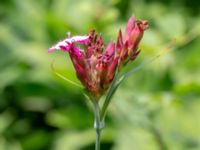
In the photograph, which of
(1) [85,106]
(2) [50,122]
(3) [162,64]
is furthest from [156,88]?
(2) [50,122]

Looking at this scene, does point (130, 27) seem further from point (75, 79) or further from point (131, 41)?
point (75, 79)

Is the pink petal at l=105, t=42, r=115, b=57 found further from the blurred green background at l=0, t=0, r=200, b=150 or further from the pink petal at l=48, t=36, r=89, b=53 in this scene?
the blurred green background at l=0, t=0, r=200, b=150

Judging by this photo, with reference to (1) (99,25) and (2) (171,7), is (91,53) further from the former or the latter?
(2) (171,7)

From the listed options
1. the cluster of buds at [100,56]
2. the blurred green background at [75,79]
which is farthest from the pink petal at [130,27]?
the blurred green background at [75,79]

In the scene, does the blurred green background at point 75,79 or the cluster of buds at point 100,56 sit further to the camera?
the blurred green background at point 75,79

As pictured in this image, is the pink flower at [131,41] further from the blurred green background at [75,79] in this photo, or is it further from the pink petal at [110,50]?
the blurred green background at [75,79]

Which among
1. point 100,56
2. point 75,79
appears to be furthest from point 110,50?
point 75,79

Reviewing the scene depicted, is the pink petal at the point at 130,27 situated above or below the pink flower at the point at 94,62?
above
